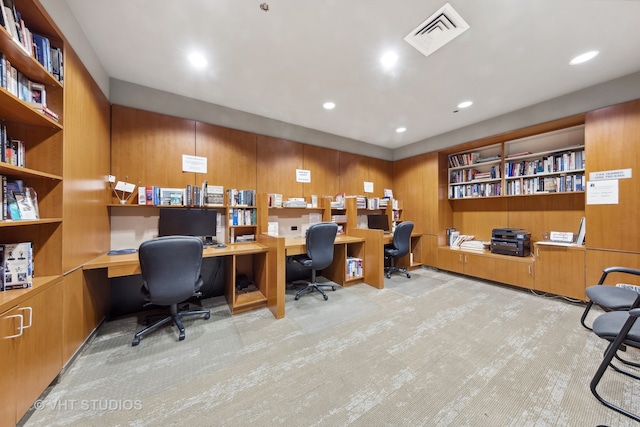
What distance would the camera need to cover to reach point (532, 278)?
3201 mm

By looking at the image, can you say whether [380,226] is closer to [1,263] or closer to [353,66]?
[353,66]

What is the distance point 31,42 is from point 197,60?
114 centimetres

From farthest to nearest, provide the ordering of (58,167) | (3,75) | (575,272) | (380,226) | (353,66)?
1. (380,226)
2. (575,272)
3. (353,66)
4. (58,167)
5. (3,75)

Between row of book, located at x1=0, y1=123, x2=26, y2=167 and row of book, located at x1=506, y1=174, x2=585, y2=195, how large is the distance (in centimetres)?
566

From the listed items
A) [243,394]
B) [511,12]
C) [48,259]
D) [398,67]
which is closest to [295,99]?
[398,67]

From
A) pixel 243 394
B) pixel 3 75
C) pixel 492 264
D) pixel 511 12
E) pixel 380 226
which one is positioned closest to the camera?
pixel 3 75

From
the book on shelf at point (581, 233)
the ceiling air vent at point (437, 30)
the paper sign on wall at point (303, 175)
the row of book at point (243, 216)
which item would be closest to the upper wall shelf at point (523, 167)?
the book on shelf at point (581, 233)

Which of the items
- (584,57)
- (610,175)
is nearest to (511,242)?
(610,175)

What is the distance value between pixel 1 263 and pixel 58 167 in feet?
2.28

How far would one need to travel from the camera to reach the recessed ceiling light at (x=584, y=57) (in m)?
2.11

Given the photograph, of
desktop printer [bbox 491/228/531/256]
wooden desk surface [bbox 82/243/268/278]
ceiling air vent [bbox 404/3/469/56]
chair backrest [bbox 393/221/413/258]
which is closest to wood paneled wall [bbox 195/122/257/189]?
wooden desk surface [bbox 82/243/268/278]

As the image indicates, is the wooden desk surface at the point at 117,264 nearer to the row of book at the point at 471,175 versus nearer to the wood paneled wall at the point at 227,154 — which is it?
the wood paneled wall at the point at 227,154

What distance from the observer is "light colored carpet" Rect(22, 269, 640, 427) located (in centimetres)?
132

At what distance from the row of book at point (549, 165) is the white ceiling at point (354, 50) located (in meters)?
0.90
